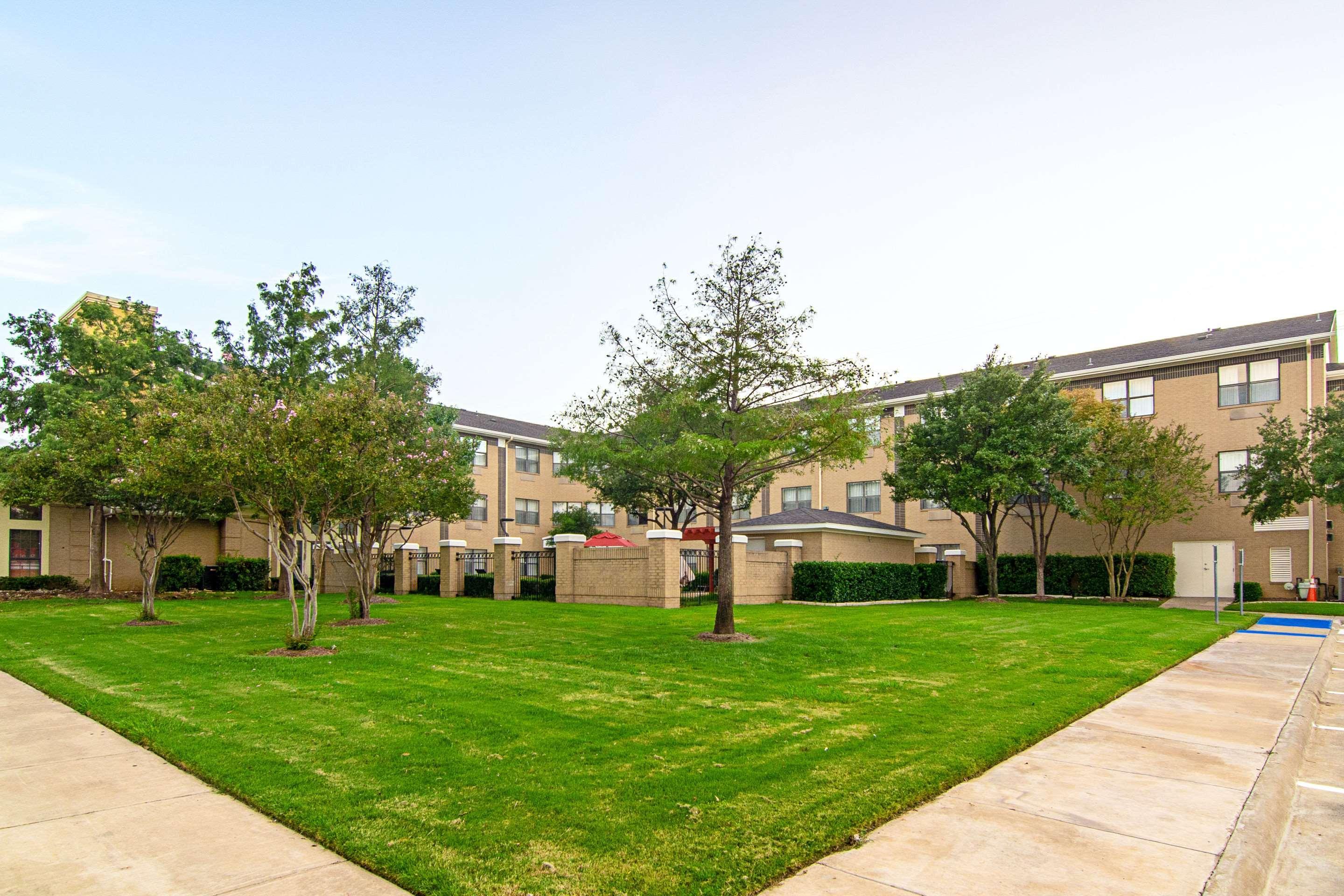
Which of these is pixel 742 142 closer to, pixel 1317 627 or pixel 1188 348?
pixel 1317 627

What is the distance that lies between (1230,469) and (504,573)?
26.8m

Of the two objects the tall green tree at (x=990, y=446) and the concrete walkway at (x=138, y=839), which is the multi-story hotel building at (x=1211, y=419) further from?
the concrete walkway at (x=138, y=839)

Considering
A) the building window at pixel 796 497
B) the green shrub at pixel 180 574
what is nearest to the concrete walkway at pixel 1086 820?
the green shrub at pixel 180 574

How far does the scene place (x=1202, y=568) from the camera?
31.2 metres

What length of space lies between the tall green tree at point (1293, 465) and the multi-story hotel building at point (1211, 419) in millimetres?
1964

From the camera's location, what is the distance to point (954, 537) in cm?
3662

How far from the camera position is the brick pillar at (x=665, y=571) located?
2178 centimetres

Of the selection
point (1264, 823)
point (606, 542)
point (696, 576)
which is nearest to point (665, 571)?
point (696, 576)

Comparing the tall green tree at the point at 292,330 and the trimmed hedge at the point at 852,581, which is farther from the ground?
the tall green tree at the point at 292,330

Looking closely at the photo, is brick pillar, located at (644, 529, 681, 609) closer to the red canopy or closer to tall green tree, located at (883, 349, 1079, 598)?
the red canopy

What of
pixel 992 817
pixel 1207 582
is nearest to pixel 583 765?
pixel 992 817

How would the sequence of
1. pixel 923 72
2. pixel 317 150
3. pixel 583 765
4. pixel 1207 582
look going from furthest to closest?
pixel 1207 582 < pixel 317 150 < pixel 923 72 < pixel 583 765

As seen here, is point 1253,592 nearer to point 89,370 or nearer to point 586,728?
point 586,728

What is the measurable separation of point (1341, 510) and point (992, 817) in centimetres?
3226
